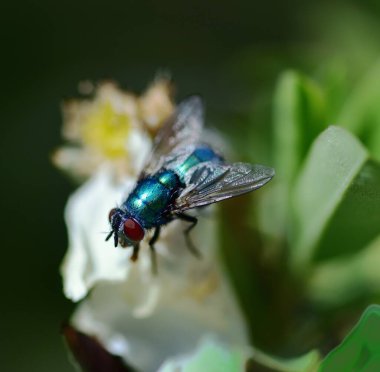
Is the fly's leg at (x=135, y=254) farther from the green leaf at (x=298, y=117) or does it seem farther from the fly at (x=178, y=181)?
the green leaf at (x=298, y=117)

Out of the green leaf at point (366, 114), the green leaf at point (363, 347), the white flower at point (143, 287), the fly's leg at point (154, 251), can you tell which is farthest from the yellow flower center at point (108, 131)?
the green leaf at point (363, 347)

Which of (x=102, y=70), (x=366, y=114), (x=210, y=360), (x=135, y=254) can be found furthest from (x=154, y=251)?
(x=102, y=70)

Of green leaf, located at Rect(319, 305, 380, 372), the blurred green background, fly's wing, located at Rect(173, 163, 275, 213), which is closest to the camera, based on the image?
green leaf, located at Rect(319, 305, 380, 372)

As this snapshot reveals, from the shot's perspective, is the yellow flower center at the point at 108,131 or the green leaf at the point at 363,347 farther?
the yellow flower center at the point at 108,131

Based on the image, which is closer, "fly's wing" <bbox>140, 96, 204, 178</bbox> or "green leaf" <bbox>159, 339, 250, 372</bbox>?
"green leaf" <bbox>159, 339, 250, 372</bbox>

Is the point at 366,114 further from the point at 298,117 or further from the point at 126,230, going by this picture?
the point at 126,230

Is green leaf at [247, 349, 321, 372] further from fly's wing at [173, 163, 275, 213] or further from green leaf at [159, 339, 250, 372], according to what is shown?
fly's wing at [173, 163, 275, 213]

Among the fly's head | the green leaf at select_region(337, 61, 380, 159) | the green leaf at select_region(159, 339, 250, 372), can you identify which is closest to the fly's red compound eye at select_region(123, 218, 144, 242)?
the fly's head
